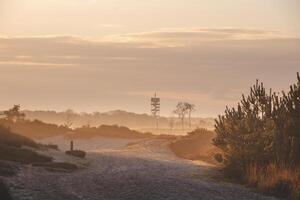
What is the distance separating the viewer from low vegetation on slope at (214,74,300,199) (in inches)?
1254

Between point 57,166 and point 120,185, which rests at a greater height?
point 57,166

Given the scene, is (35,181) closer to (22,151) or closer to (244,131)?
(22,151)

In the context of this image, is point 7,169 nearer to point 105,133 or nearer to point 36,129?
point 105,133

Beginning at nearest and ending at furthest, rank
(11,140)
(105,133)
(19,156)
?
1. (19,156)
2. (11,140)
3. (105,133)

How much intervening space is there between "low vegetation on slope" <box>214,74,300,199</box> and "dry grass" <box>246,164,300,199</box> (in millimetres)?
47

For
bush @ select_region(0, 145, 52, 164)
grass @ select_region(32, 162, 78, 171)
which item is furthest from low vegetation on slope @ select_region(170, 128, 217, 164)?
grass @ select_region(32, 162, 78, 171)

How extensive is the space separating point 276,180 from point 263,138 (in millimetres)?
5554

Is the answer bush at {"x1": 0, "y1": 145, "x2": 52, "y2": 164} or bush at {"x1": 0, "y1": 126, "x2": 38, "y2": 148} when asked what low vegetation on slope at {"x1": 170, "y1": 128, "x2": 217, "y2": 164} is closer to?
bush at {"x1": 0, "y1": 126, "x2": 38, "y2": 148}

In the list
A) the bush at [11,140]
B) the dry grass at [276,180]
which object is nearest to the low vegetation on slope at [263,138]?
the dry grass at [276,180]

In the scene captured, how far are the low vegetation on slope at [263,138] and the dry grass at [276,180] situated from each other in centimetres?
Result: 5

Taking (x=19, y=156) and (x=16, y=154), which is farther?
(x=16, y=154)

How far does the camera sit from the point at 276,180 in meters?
27.9

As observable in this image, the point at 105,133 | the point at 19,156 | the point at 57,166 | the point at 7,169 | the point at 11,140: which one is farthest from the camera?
the point at 105,133

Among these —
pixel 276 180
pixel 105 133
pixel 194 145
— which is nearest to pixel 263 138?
pixel 276 180
